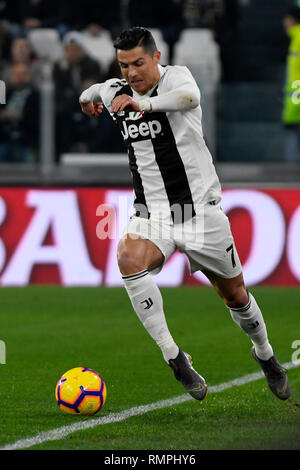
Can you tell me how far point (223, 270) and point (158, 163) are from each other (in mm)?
738

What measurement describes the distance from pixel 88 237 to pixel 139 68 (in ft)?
24.5

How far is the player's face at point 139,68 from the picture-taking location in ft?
20.3

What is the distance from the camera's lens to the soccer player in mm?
6234

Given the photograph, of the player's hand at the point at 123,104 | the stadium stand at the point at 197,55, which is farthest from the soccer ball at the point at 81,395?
the stadium stand at the point at 197,55

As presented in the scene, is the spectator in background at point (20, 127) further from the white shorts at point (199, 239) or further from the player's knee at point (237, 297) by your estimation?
the player's knee at point (237, 297)

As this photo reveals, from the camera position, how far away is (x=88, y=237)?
13594 millimetres

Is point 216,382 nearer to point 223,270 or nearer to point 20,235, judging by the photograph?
point 223,270

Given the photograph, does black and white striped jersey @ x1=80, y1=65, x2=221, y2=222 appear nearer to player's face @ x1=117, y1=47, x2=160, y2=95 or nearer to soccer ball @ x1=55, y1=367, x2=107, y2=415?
player's face @ x1=117, y1=47, x2=160, y2=95

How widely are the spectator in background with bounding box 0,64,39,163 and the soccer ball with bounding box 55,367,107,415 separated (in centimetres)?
785

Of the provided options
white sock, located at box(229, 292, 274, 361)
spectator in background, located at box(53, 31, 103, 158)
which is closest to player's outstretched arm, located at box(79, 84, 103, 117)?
white sock, located at box(229, 292, 274, 361)

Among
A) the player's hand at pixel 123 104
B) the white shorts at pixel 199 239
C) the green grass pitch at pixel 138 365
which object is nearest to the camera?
the green grass pitch at pixel 138 365

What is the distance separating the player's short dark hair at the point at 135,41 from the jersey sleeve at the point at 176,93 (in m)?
0.21
